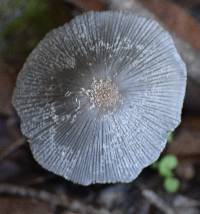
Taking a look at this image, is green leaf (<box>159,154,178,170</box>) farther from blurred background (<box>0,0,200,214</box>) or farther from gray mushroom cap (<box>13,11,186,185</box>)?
gray mushroom cap (<box>13,11,186,185</box>)

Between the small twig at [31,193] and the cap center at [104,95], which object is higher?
the cap center at [104,95]

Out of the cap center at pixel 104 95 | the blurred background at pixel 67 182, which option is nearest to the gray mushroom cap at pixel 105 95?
the cap center at pixel 104 95

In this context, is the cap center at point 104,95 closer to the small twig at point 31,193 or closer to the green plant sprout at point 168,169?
the green plant sprout at point 168,169

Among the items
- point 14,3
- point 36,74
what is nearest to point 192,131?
point 36,74

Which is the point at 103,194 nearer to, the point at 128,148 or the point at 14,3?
the point at 128,148

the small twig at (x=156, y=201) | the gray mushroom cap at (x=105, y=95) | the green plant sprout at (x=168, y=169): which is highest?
the gray mushroom cap at (x=105, y=95)

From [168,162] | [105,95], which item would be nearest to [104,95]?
[105,95]
